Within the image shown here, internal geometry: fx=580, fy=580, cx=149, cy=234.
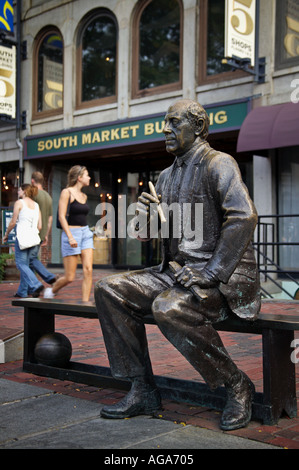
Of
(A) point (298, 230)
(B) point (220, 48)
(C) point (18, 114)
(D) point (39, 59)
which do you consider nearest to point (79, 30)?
(D) point (39, 59)

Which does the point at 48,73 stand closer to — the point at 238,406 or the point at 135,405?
the point at 135,405

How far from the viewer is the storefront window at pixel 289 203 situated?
11625 mm

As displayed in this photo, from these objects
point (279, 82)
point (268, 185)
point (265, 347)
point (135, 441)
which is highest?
point (279, 82)

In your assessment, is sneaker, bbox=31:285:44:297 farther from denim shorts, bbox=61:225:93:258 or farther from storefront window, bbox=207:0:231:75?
storefront window, bbox=207:0:231:75

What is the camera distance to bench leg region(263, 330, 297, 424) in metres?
3.24

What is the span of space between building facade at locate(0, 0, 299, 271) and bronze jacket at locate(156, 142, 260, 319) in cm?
695

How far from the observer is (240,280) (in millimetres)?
3277

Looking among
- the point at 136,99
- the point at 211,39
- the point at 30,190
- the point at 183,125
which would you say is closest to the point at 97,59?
the point at 136,99

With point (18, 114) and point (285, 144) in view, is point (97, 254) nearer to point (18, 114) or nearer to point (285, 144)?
point (18, 114)

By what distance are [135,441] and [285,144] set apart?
7.97 meters

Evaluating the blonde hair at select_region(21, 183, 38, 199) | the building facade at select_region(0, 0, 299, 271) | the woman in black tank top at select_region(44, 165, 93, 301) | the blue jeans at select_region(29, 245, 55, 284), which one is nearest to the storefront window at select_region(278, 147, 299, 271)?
the building facade at select_region(0, 0, 299, 271)

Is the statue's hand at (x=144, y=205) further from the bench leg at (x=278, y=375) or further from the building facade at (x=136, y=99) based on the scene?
the building facade at (x=136, y=99)

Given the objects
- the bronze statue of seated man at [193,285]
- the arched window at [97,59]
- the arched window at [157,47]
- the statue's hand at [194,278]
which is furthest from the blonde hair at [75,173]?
the arched window at [97,59]
